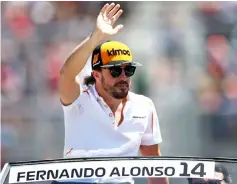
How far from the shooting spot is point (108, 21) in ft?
14.1

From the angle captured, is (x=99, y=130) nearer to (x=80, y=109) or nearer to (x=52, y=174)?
(x=80, y=109)

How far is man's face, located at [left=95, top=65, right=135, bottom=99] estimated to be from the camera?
4.09m

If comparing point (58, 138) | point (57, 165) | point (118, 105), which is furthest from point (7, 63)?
point (57, 165)

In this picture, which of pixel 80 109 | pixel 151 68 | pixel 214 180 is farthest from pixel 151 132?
pixel 151 68

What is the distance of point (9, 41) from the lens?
942 centimetres

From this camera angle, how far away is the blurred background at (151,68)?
9117 millimetres

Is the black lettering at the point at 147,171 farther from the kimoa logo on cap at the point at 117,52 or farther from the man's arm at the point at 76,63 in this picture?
the kimoa logo on cap at the point at 117,52

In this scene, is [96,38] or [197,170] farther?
[96,38]

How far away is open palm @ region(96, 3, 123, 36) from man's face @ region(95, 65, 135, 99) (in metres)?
0.21

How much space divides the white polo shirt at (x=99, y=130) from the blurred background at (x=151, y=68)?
4.86 meters

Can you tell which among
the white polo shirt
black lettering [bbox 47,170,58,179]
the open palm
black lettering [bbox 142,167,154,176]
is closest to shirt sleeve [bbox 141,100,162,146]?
the white polo shirt

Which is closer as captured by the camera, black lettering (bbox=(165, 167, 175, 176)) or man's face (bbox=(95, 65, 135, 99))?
black lettering (bbox=(165, 167, 175, 176))

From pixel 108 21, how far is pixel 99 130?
0.68 metres

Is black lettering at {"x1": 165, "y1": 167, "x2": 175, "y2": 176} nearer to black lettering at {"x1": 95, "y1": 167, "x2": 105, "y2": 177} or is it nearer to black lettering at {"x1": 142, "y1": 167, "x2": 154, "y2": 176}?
black lettering at {"x1": 142, "y1": 167, "x2": 154, "y2": 176}
